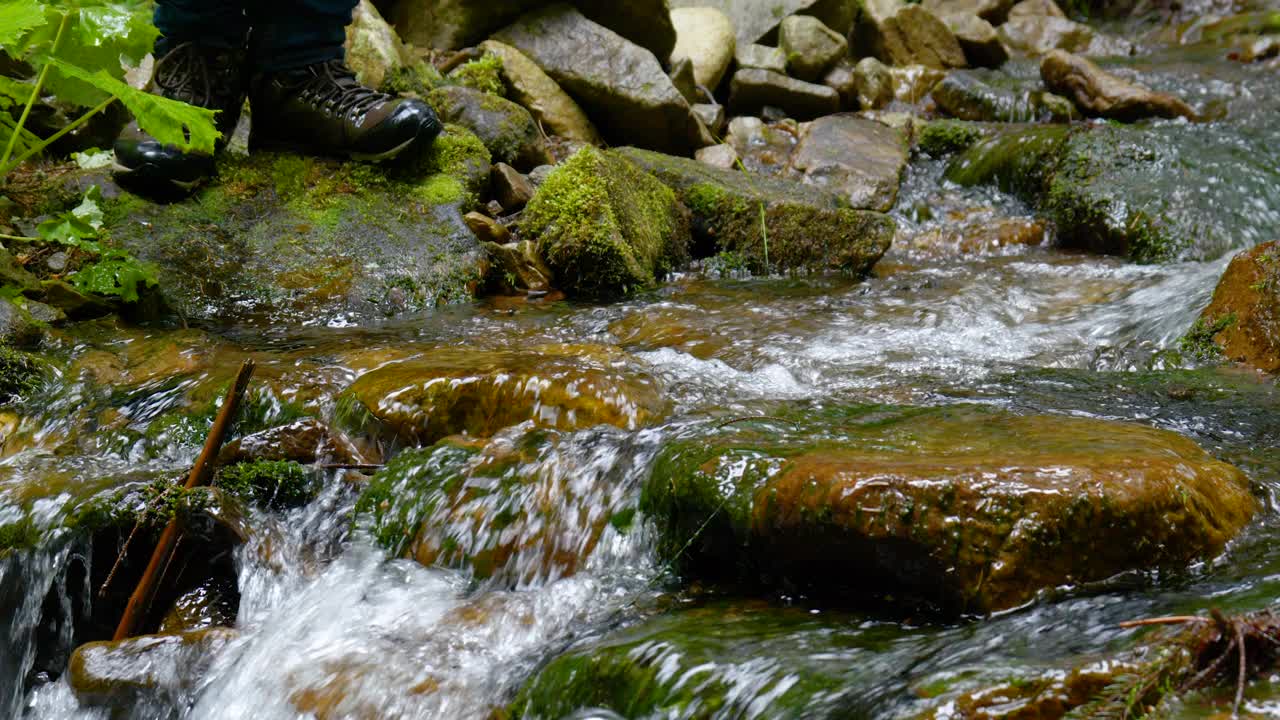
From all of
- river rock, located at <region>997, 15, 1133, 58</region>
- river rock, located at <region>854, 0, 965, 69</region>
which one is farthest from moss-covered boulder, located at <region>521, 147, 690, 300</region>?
river rock, located at <region>997, 15, 1133, 58</region>

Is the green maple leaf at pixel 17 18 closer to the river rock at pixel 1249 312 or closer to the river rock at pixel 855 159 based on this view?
the river rock at pixel 1249 312

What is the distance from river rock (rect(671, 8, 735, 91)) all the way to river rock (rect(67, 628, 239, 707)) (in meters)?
7.16

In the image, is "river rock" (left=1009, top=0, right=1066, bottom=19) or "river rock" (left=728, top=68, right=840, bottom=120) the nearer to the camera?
"river rock" (left=728, top=68, right=840, bottom=120)

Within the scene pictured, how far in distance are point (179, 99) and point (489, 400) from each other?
7.69ft

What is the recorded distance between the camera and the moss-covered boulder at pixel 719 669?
159 cm

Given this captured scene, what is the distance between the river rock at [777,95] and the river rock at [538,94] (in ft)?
8.54

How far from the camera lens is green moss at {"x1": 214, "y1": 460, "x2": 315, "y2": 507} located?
8.95ft

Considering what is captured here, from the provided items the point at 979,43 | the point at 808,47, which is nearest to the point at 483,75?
the point at 808,47

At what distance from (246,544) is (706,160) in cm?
507

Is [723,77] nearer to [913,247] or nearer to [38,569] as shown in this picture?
[913,247]

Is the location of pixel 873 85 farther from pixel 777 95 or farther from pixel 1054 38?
pixel 1054 38

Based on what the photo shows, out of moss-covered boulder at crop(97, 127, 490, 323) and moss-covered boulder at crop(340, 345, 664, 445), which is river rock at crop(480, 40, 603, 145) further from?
moss-covered boulder at crop(340, 345, 664, 445)

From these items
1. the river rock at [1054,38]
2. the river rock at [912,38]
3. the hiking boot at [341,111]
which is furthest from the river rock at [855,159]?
the river rock at [1054,38]

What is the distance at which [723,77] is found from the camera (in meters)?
8.96
